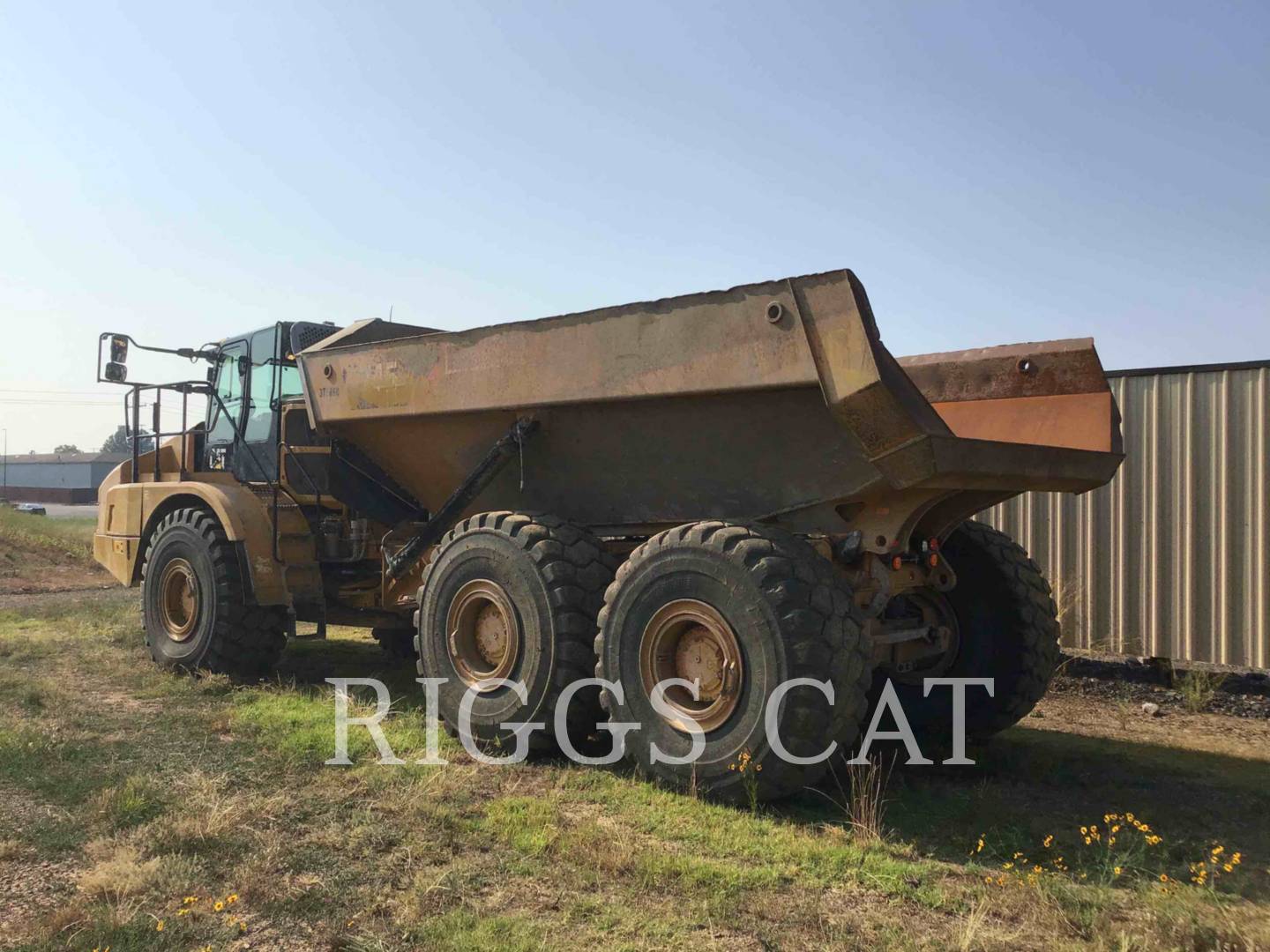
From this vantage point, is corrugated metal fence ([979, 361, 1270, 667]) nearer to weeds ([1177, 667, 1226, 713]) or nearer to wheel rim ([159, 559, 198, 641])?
weeds ([1177, 667, 1226, 713])

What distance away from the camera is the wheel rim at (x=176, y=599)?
7.98 meters

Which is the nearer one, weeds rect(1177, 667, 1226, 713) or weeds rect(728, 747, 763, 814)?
weeds rect(728, 747, 763, 814)

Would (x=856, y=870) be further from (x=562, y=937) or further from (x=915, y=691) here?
(x=915, y=691)

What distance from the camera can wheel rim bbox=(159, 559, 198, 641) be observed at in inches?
314

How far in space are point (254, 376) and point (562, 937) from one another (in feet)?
20.7

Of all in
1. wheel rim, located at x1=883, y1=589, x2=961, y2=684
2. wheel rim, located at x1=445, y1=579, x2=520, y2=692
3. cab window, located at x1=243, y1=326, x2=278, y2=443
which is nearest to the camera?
wheel rim, located at x1=445, y1=579, x2=520, y2=692

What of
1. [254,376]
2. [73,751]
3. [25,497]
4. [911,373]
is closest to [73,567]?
[254,376]

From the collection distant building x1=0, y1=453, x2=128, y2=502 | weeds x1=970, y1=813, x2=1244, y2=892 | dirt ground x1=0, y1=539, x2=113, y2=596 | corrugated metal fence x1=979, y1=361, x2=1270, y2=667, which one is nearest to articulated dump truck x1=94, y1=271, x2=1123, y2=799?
weeds x1=970, y1=813, x2=1244, y2=892

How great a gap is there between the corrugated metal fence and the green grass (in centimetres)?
207

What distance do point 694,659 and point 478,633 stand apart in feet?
5.29

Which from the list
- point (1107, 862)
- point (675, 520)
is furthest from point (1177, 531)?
point (1107, 862)

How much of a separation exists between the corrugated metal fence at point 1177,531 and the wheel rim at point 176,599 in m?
7.06

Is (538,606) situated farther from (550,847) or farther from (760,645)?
(550,847)

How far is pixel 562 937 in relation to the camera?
3.22 m
